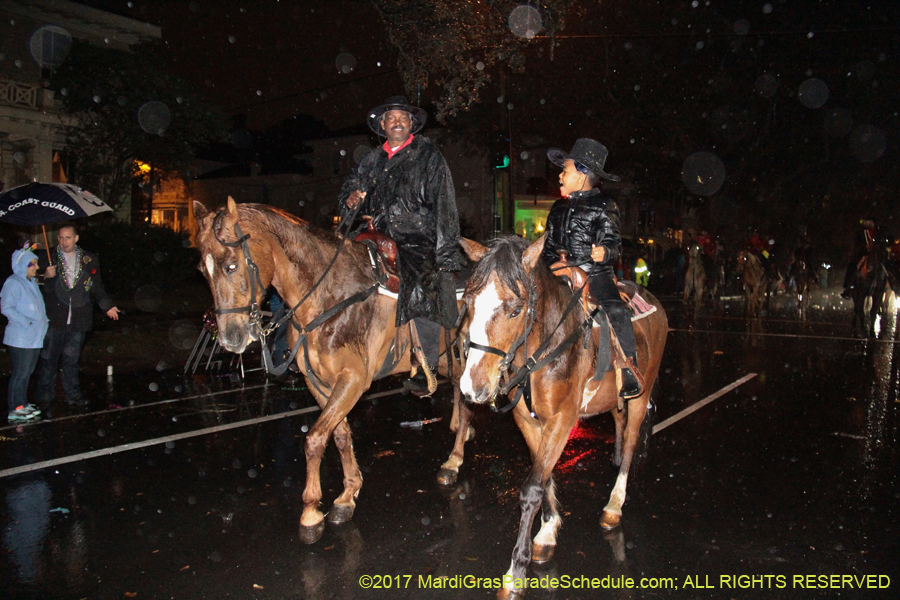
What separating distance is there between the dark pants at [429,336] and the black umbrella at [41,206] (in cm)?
619

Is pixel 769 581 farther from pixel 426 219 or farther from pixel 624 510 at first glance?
pixel 426 219

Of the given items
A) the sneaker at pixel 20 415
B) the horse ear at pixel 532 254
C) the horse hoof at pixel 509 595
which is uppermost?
the horse ear at pixel 532 254

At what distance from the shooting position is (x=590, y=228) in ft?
15.6

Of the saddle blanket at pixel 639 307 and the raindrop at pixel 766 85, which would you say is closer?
the saddle blanket at pixel 639 307

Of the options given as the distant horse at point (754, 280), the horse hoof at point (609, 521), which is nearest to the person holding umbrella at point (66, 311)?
the horse hoof at point (609, 521)

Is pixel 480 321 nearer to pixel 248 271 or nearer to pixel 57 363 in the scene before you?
pixel 248 271

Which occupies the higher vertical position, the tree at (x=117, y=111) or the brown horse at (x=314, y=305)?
the tree at (x=117, y=111)

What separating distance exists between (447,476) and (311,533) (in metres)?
1.63

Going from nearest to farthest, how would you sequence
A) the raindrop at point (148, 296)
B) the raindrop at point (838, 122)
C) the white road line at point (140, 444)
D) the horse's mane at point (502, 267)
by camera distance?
1. the horse's mane at point (502, 267)
2. the white road line at point (140, 444)
3. the raindrop at point (148, 296)
4. the raindrop at point (838, 122)

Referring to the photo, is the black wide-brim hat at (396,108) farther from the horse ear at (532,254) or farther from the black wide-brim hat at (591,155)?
the horse ear at (532,254)

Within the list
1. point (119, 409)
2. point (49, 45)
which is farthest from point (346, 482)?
point (49, 45)

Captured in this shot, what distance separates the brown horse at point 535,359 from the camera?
3656 mm

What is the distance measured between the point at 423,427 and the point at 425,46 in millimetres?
8734

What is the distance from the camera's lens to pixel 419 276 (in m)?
5.18
